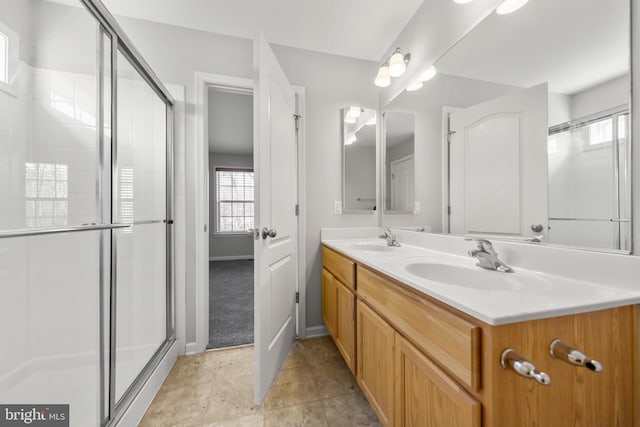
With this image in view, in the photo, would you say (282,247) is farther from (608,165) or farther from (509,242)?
(608,165)

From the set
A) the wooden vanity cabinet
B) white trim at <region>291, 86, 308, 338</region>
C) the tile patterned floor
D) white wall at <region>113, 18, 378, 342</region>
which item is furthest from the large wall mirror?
the tile patterned floor

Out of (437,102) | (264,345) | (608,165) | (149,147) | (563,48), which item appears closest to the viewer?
(608,165)

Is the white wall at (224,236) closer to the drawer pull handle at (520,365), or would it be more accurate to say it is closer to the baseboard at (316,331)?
the baseboard at (316,331)

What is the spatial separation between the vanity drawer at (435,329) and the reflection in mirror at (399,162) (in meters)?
0.94

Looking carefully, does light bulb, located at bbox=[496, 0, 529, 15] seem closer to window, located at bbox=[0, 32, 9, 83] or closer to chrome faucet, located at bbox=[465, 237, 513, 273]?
chrome faucet, located at bbox=[465, 237, 513, 273]

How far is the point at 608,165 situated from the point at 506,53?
638 mm

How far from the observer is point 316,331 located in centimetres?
191

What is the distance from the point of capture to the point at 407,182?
173 cm

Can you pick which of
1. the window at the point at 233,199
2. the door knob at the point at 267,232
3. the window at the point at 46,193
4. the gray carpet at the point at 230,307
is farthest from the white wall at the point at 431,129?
the window at the point at 233,199

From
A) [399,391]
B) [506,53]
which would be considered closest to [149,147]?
[399,391]

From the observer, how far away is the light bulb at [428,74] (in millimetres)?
1430

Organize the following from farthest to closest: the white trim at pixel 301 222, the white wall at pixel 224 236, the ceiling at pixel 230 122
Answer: the white wall at pixel 224 236 < the ceiling at pixel 230 122 < the white trim at pixel 301 222

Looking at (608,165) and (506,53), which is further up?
(506,53)

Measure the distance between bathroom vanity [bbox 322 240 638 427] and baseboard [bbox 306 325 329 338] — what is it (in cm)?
111
